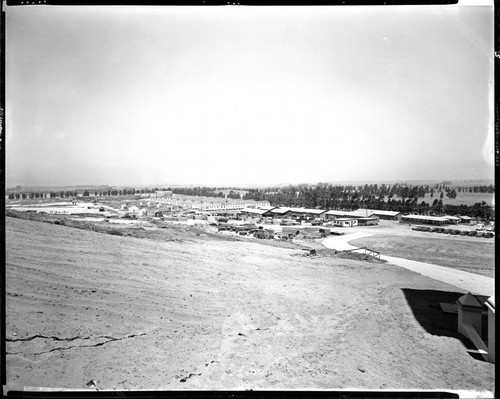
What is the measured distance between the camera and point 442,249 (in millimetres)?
2205

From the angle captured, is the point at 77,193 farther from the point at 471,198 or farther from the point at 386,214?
the point at 471,198

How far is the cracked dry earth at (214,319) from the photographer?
1877mm

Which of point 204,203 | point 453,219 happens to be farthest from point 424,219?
point 204,203

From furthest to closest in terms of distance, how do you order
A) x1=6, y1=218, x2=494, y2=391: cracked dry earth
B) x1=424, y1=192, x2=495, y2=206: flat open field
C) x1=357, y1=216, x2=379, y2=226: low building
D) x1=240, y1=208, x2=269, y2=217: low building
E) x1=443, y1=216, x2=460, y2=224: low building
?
x1=240, y1=208, x2=269, y2=217: low building → x1=357, y1=216, x2=379, y2=226: low building → x1=443, y1=216, x2=460, y2=224: low building → x1=424, y1=192, x2=495, y2=206: flat open field → x1=6, y1=218, x2=494, y2=391: cracked dry earth

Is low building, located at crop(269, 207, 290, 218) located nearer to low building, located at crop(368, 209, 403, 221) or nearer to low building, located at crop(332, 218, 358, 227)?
low building, located at crop(332, 218, 358, 227)

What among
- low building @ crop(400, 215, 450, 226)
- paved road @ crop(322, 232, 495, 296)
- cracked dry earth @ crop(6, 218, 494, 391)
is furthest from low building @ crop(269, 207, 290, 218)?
low building @ crop(400, 215, 450, 226)

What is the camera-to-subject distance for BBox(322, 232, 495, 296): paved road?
82.6 inches

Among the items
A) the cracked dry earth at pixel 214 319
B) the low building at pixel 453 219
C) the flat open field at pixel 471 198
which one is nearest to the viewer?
the cracked dry earth at pixel 214 319

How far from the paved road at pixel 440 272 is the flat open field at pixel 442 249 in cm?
3

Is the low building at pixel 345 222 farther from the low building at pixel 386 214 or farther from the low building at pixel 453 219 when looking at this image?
the low building at pixel 453 219

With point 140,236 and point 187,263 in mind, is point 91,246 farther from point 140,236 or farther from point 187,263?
point 187,263

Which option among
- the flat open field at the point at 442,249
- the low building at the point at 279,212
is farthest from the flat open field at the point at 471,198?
the low building at the point at 279,212

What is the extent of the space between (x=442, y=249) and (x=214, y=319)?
1.94m

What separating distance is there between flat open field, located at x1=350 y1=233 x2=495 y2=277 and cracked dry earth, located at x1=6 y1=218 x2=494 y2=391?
0.54 feet
